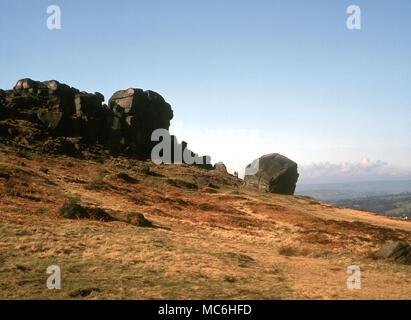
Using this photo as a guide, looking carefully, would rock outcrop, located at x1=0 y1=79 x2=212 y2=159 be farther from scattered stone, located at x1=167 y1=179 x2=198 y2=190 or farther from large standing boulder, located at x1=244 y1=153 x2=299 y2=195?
large standing boulder, located at x1=244 y1=153 x2=299 y2=195

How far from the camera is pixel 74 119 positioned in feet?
257

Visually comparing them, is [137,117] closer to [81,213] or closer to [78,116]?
[78,116]

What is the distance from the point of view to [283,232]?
36.5m

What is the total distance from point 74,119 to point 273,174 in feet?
144

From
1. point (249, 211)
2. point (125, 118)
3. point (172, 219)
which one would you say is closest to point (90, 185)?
point (172, 219)

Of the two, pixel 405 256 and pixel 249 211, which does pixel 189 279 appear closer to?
pixel 405 256

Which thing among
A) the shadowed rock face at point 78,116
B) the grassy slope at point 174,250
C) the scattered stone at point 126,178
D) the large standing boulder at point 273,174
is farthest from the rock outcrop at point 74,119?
the large standing boulder at point 273,174

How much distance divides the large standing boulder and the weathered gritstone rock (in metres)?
47.7

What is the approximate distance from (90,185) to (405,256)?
118 feet

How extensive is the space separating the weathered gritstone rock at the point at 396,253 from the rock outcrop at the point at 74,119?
5708 cm

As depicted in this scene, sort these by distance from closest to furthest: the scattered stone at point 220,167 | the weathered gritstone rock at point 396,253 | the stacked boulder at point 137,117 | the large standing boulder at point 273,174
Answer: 1. the weathered gritstone rock at point 396,253
2. the large standing boulder at point 273,174
3. the stacked boulder at point 137,117
4. the scattered stone at point 220,167

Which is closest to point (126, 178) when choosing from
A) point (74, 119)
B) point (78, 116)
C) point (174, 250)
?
point (74, 119)

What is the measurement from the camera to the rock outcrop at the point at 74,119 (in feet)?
229

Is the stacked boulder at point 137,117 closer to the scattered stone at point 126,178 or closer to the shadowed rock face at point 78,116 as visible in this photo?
the shadowed rock face at point 78,116
